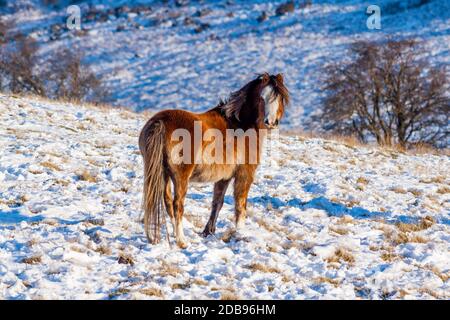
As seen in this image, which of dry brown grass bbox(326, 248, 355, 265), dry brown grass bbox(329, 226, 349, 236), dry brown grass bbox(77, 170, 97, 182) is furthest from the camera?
dry brown grass bbox(77, 170, 97, 182)

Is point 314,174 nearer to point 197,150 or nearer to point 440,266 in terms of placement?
point 440,266

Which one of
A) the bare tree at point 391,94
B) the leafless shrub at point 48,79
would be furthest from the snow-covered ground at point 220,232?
the leafless shrub at point 48,79

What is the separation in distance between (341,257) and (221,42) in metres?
40.9

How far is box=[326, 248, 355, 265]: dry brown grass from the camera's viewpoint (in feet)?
23.2

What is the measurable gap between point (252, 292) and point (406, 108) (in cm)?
1956

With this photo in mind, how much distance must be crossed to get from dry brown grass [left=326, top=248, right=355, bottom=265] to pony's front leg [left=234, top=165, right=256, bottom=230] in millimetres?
1406

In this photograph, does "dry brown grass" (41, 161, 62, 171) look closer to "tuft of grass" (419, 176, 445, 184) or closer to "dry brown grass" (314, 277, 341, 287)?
"dry brown grass" (314, 277, 341, 287)

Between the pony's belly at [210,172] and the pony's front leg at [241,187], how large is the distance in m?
0.26

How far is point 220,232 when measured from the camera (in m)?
7.70

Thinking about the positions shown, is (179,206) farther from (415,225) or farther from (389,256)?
(415,225)

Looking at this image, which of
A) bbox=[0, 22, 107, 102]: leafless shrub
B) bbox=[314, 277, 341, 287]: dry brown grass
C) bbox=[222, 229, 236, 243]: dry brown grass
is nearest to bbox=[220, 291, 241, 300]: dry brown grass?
bbox=[314, 277, 341, 287]: dry brown grass

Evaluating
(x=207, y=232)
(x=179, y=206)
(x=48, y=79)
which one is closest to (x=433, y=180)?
(x=207, y=232)

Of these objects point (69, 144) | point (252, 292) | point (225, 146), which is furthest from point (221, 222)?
point (69, 144)

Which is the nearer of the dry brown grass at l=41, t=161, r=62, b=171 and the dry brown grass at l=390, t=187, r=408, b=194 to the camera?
the dry brown grass at l=41, t=161, r=62, b=171
